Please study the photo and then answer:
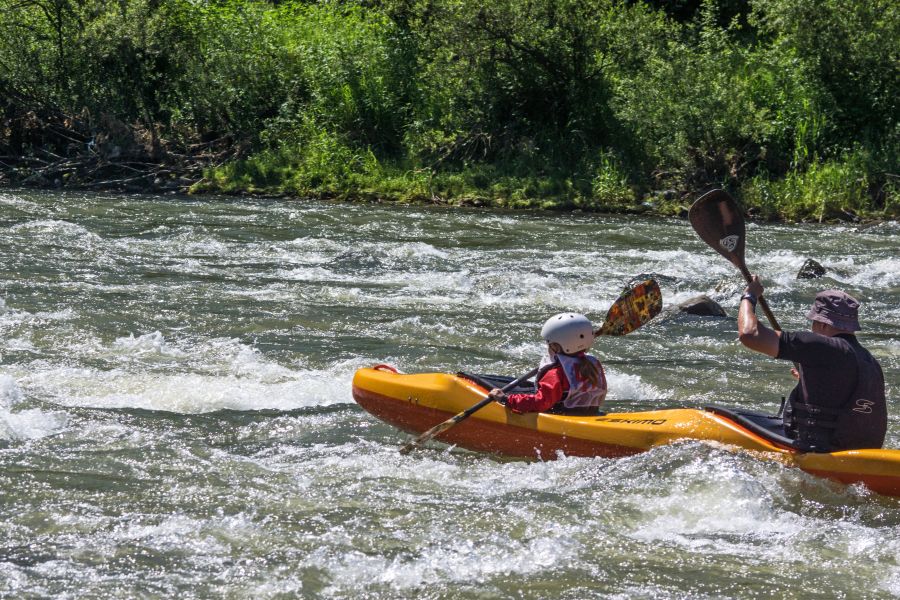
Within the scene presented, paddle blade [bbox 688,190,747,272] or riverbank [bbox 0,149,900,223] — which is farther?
riverbank [bbox 0,149,900,223]

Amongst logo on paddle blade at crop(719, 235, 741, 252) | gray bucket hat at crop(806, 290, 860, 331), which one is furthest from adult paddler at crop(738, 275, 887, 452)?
logo on paddle blade at crop(719, 235, 741, 252)

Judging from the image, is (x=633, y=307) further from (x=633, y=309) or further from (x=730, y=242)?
(x=730, y=242)

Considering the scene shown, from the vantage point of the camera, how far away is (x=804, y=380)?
4938 millimetres

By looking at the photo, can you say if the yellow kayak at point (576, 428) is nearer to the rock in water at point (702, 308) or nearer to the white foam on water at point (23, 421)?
the white foam on water at point (23, 421)

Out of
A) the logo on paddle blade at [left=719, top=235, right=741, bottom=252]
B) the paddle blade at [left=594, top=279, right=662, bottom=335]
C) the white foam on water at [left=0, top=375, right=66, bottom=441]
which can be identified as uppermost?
the logo on paddle blade at [left=719, top=235, right=741, bottom=252]

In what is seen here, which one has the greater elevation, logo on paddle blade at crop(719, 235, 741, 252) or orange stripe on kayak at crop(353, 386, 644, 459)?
logo on paddle blade at crop(719, 235, 741, 252)

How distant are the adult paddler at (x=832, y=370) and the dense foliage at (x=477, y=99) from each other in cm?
1220

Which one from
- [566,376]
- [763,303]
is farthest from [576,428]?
[763,303]

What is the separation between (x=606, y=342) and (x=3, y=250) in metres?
6.71

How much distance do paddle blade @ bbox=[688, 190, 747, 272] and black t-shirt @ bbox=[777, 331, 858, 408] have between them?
1.37 meters

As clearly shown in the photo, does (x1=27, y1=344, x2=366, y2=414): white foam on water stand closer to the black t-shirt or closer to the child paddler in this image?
the child paddler

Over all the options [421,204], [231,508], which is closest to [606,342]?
[231,508]

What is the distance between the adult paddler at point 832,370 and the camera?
189 inches

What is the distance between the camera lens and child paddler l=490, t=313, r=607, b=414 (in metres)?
5.53
